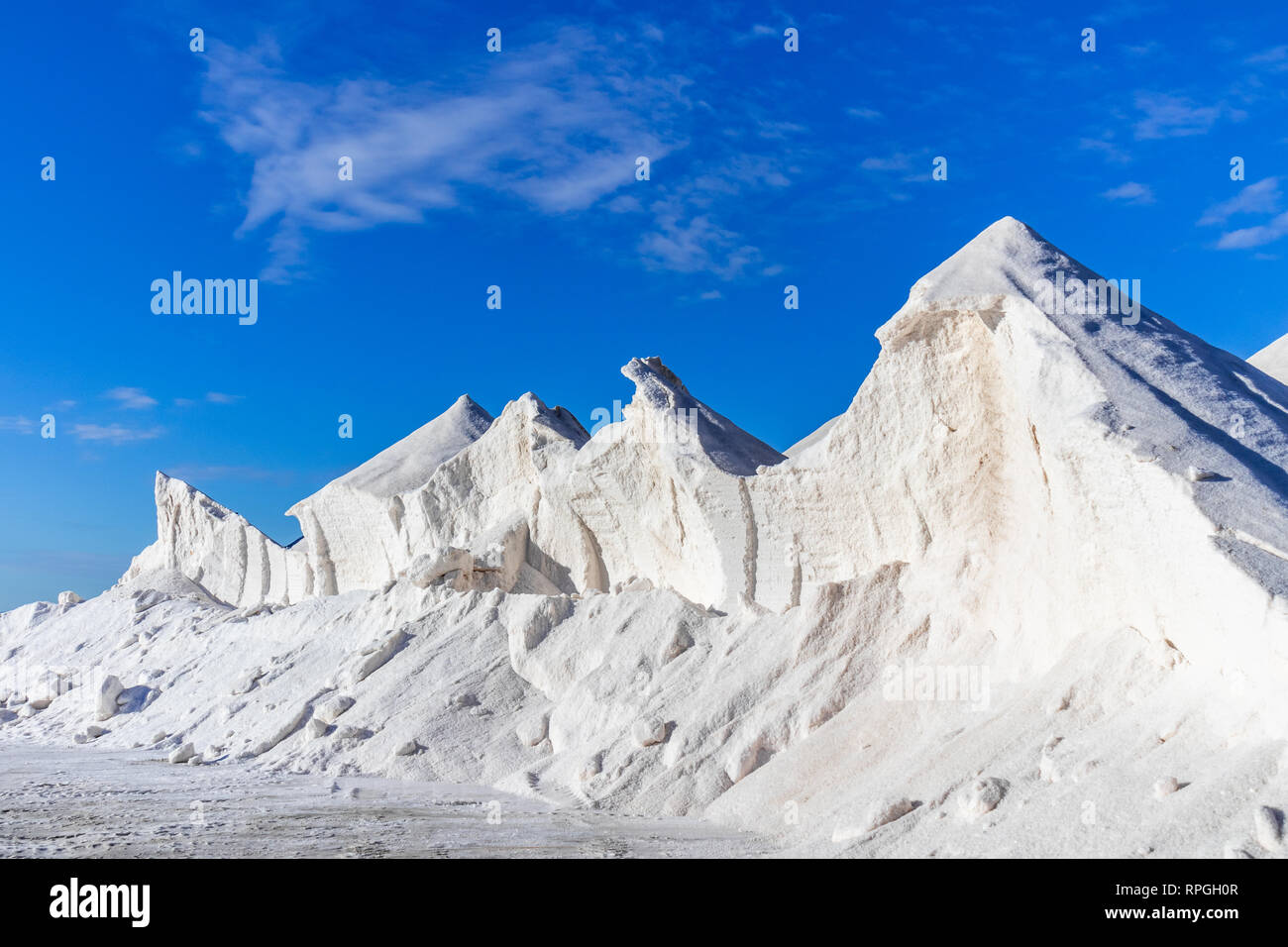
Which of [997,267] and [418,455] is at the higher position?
[418,455]

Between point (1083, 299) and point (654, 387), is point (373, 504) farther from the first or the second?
point (1083, 299)

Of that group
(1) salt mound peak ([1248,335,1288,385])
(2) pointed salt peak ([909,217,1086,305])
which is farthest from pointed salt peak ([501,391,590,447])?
(1) salt mound peak ([1248,335,1288,385])

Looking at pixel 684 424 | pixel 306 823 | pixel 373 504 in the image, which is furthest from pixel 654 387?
pixel 373 504

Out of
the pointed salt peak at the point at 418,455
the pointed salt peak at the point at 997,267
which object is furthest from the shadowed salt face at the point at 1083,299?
the pointed salt peak at the point at 418,455

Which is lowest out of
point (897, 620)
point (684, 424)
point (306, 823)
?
point (306, 823)

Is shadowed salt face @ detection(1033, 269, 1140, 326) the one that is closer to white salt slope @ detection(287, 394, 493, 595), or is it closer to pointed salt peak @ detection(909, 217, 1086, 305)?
pointed salt peak @ detection(909, 217, 1086, 305)
